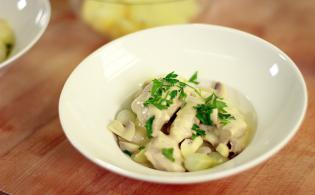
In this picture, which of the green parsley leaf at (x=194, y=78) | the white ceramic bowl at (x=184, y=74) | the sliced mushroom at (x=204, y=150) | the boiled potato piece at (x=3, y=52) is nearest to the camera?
the white ceramic bowl at (x=184, y=74)

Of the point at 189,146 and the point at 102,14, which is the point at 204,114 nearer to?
the point at 189,146

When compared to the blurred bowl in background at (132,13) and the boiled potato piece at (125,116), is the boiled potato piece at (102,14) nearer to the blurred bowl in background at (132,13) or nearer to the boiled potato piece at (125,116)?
the blurred bowl in background at (132,13)

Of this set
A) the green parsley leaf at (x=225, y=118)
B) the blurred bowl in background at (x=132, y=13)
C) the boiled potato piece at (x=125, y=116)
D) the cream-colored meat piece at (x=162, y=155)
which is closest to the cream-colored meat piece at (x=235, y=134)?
the green parsley leaf at (x=225, y=118)

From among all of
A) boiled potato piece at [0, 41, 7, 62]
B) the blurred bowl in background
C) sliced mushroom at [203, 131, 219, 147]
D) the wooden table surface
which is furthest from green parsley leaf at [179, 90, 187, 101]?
boiled potato piece at [0, 41, 7, 62]

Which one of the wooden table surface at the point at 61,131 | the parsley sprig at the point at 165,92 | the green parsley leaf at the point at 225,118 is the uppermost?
the green parsley leaf at the point at 225,118

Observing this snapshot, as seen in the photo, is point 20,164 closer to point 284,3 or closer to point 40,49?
point 40,49

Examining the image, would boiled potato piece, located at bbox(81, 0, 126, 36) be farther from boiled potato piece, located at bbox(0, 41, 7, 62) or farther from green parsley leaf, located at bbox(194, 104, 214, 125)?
green parsley leaf, located at bbox(194, 104, 214, 125)
